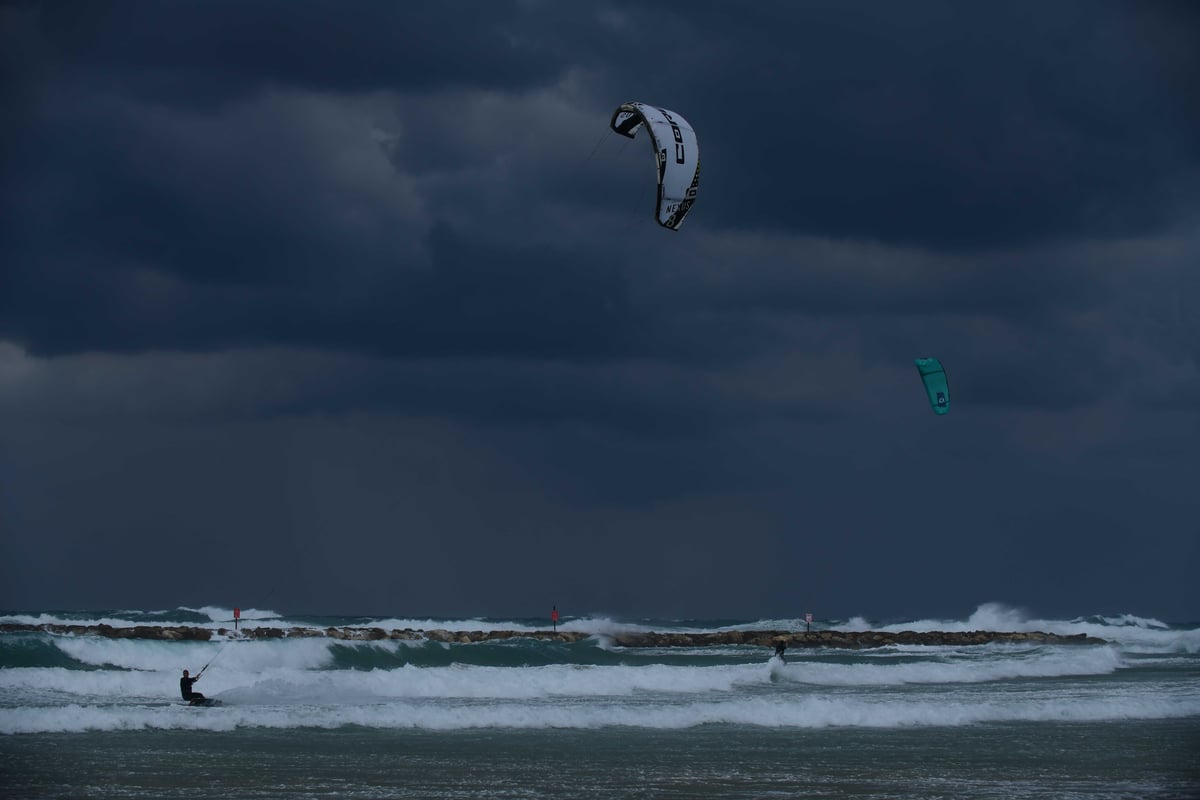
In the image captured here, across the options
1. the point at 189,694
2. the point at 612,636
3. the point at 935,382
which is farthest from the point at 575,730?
the point at 612,636

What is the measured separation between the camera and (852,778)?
14.3 meters

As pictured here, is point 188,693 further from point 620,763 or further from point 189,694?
point 620,763

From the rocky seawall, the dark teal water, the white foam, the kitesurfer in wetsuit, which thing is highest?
the rocky seawall

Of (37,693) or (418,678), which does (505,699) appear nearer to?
(418,678)

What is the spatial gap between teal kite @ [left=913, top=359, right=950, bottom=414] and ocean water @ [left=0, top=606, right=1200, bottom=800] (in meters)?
6.94

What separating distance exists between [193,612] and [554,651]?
1507 inches

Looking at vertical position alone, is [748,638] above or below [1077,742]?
above

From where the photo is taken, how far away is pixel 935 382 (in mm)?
34219

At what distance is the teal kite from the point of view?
112ft

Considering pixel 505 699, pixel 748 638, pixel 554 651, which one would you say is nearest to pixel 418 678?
pixel 505 699

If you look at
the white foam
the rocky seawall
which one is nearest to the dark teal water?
the white foam

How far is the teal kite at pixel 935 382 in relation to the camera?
112 ft

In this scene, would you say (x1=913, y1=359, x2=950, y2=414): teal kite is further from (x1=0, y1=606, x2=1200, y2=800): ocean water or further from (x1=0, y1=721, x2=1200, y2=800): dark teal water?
(x1=0, y1=721, x2=1200, y2=800): dark teal water

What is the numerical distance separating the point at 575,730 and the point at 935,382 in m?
18.5
